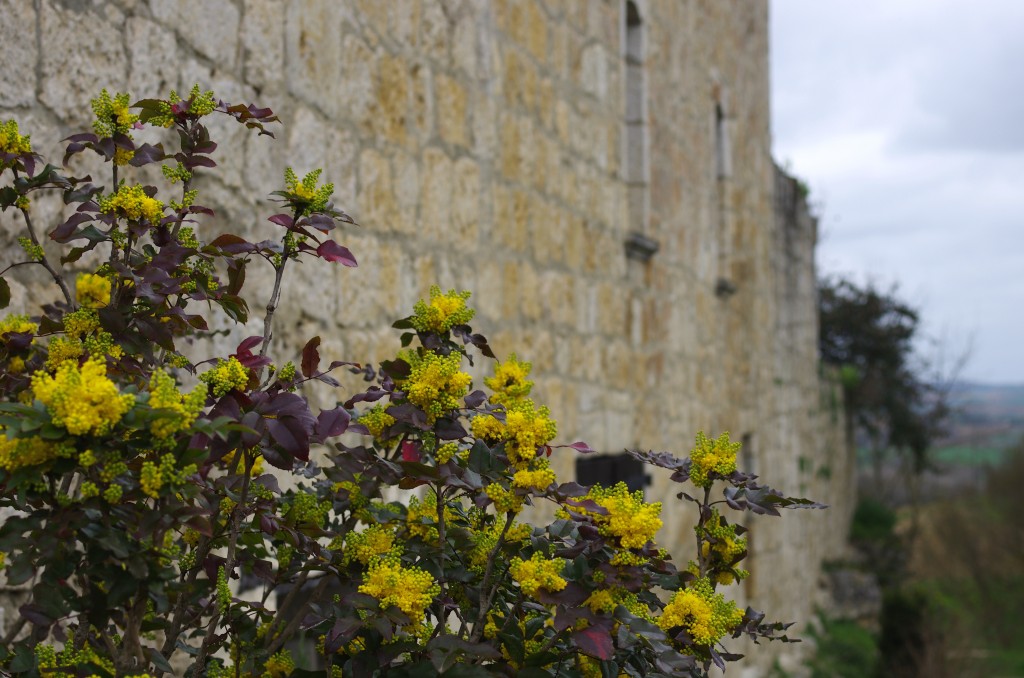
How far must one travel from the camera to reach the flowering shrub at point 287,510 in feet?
3.99

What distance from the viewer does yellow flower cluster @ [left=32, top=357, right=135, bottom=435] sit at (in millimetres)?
1123

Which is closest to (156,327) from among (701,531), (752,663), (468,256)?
(701,531)

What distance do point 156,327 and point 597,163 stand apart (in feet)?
12.7

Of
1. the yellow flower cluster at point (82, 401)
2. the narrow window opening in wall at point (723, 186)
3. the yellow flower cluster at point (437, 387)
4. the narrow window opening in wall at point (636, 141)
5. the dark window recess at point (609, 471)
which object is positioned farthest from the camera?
the narrow window opening in wall at point (723, 186)

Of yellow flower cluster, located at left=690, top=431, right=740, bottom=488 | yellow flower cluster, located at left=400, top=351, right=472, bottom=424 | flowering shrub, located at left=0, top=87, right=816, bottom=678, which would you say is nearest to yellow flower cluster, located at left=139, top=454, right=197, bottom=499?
flowering shrub, located at left=0, top=87, right=816, bottom=678

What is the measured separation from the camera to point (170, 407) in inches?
47.2

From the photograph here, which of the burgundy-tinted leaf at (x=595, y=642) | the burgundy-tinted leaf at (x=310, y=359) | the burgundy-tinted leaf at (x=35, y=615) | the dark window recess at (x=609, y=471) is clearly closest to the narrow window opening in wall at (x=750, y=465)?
the dark window recess at (x=609, y=471)

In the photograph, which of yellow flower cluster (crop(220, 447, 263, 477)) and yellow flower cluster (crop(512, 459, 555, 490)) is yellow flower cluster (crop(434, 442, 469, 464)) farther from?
yellow flower cluster (crop(220, 447, 263, 477))

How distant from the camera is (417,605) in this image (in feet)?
4.50

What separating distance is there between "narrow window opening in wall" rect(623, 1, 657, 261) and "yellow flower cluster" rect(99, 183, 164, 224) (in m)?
4.07

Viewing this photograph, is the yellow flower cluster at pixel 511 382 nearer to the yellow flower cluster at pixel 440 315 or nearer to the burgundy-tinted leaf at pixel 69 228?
the yellow flower cluster at pixel 440 315

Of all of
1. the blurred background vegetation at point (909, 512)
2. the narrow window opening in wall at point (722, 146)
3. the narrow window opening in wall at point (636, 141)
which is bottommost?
the blurred background vegetation at point (909, 512)

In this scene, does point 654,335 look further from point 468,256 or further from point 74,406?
point 74,406

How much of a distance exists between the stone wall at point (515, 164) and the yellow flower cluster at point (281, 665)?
3.02ft
